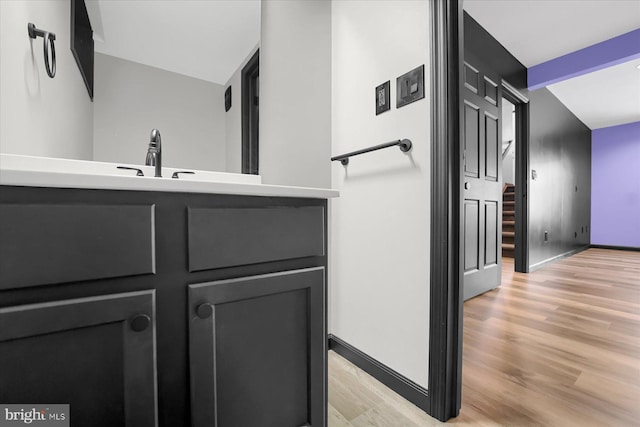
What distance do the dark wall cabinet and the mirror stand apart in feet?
2.49

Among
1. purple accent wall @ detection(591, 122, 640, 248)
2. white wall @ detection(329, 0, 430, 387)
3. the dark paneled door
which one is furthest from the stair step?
white wall @ detection(329, 0, 430, 387)

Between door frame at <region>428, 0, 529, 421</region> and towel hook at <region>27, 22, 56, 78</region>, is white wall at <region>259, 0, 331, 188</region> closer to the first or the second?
door frame at <region>428, 0, 529, 421</region>

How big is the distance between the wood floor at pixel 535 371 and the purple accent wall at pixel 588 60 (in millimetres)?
2286

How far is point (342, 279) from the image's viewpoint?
1.52 m

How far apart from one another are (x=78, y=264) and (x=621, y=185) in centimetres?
751

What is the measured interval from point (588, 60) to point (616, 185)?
3642 millimetres

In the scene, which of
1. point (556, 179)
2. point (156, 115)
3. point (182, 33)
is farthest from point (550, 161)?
point (156, 115)

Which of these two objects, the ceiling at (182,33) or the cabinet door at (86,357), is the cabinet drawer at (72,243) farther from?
the ceiling at (182,33)

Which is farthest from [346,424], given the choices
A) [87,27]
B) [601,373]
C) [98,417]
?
[87,27]

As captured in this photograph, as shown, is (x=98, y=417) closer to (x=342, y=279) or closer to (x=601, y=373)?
(x=342, y=279)

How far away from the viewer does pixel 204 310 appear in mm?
578

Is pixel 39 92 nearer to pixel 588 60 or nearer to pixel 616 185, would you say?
pixel 588 60

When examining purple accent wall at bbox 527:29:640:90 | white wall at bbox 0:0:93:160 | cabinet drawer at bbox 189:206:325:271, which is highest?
purple accent wall at bbox 527:29:640:90

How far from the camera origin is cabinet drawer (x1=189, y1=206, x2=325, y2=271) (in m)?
0.58
